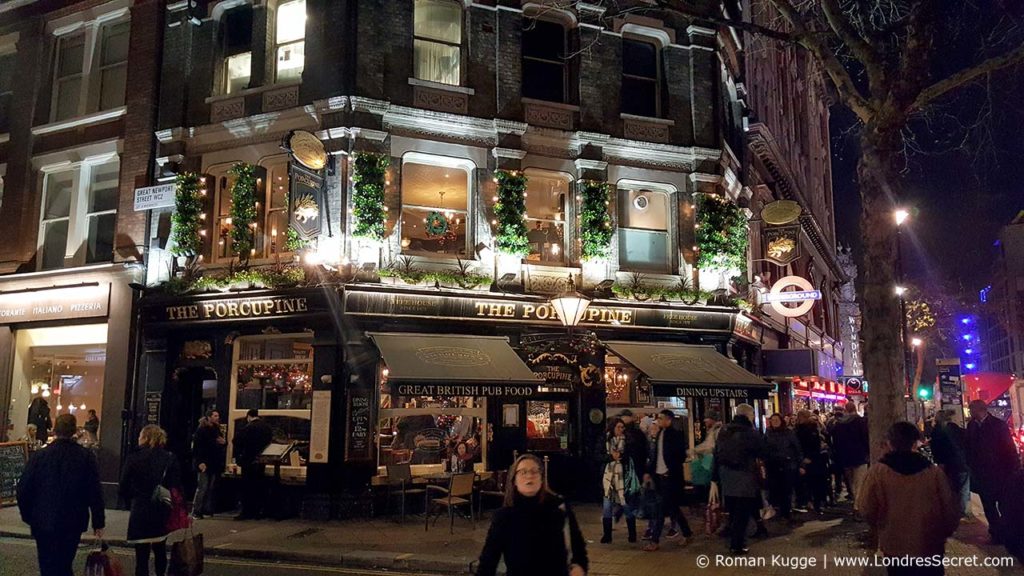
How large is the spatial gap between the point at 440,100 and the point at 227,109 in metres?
4.47

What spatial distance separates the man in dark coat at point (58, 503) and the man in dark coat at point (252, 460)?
6.96 meters

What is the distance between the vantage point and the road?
9727 millimetres

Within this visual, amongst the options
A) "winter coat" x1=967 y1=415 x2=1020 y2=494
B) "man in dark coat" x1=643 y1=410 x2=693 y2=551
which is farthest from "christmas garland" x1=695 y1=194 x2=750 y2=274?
"winter coat" x1=967 y1=415 x2=1020 y2=494

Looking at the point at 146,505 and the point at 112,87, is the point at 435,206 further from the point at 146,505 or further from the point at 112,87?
the point at 146,505

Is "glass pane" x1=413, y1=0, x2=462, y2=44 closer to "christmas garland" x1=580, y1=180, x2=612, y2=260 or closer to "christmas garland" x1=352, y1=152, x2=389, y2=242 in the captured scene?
"christmas garland" x1=352, y1=152, x2=389, y2=242

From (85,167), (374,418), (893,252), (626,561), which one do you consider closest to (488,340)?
(374,418)

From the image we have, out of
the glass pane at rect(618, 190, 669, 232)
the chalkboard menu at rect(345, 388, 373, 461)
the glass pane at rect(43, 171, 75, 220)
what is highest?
the glass pane at rect(43, 171, 75, 220)

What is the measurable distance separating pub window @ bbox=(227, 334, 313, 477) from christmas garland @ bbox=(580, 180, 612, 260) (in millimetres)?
5870

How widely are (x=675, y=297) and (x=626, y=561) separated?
7708mm

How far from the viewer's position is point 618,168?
17094 mm

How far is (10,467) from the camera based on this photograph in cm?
1479

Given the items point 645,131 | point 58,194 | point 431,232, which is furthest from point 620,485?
point 58,194

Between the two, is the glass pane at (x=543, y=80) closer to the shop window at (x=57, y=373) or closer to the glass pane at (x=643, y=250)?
the glass pane at (x=643, y=250)

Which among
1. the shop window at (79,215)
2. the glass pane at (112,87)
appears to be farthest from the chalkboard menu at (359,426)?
→ the glass pane at (112,87)
